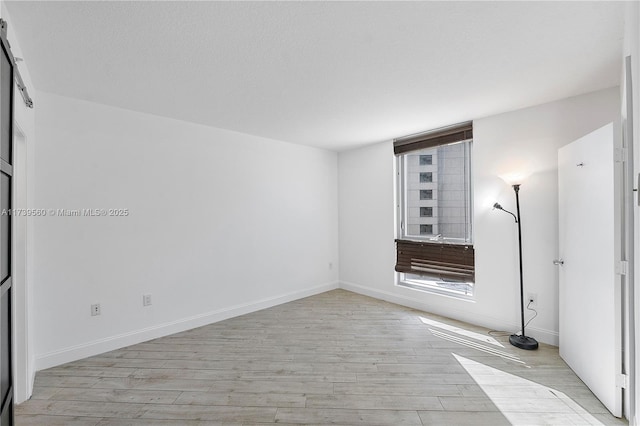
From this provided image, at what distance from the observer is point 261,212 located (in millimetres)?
4230

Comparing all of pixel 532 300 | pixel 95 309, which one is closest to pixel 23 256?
pixel 95 309

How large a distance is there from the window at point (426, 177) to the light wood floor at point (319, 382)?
6.67ft

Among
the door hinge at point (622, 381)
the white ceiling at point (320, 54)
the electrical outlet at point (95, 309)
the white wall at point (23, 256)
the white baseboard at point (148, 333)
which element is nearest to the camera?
the white ceiling at point (320, 54)

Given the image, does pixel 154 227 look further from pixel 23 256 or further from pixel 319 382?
pixel 319 382

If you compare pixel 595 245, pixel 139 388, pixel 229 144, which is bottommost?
pixel 139 388

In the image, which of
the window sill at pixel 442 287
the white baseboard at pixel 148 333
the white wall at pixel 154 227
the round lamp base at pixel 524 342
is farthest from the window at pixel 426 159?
the white baseboard at pixel 148 333

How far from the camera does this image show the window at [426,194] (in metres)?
4.20

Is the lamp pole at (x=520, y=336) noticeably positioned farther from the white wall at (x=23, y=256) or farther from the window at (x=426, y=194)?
the white wall at (x=23, y=256)

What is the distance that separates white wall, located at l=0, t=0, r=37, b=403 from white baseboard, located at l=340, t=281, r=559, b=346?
4003 mm

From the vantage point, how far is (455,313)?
12.1 ft

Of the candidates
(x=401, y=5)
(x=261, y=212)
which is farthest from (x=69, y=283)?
(x=401, y=5)

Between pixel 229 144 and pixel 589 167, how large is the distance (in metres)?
3.82

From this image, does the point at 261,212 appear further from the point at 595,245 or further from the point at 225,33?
→ the point at 595,245

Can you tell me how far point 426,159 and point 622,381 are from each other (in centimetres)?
304
